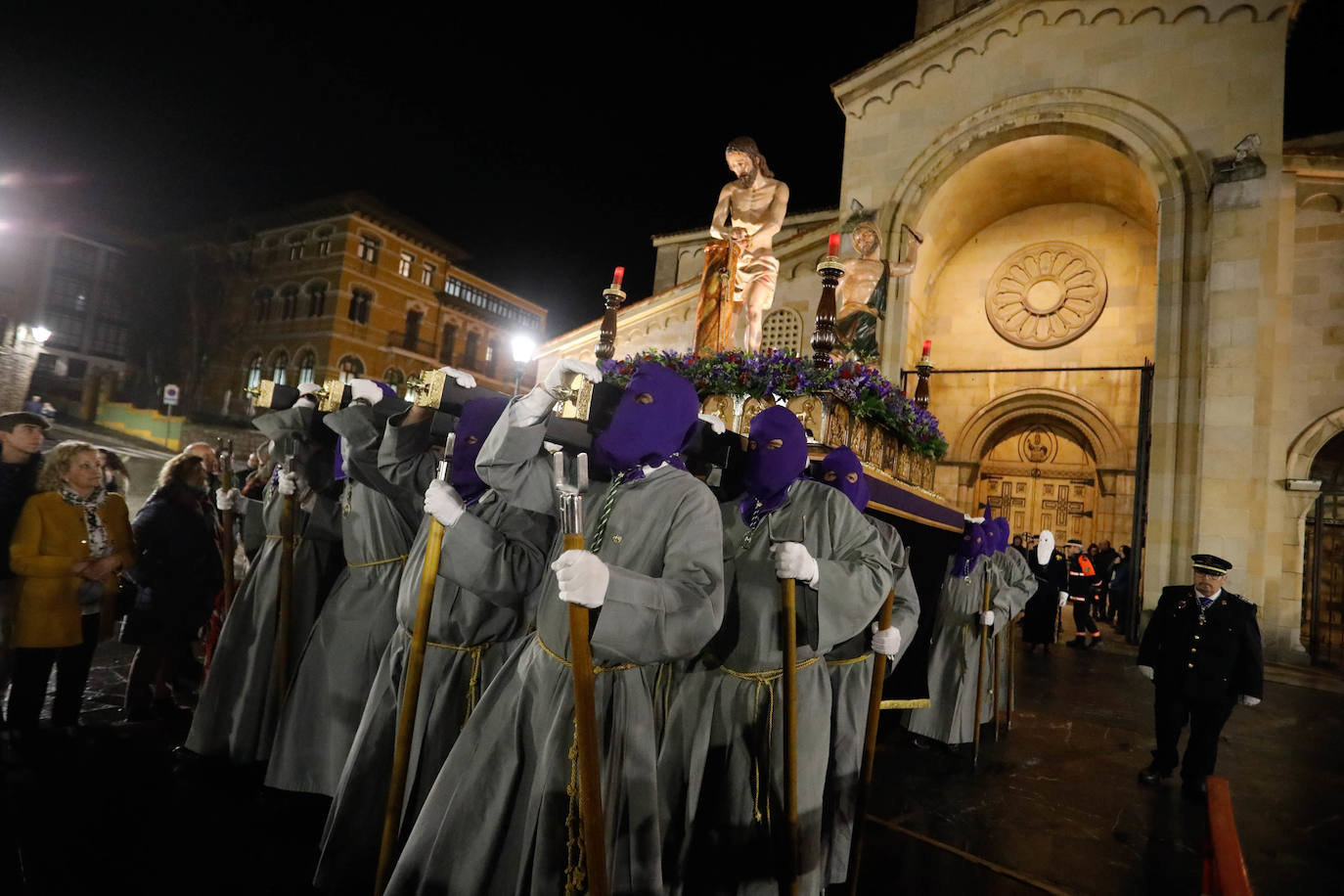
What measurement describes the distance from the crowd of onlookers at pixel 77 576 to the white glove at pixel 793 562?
426 centimetres

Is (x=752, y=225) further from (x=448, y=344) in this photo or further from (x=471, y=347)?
(x=471, y=347)

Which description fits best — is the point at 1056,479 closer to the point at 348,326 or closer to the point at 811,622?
the point at 811,622

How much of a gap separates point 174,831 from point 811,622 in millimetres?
3205

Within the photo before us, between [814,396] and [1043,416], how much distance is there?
429 inches

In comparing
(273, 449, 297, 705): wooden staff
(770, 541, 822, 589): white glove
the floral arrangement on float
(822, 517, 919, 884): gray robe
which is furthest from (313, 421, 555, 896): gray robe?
the floral arrangement on float

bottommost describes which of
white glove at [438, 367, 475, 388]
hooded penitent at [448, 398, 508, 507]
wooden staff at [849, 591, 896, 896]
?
wooden staff at [849, 591, 896, 896]

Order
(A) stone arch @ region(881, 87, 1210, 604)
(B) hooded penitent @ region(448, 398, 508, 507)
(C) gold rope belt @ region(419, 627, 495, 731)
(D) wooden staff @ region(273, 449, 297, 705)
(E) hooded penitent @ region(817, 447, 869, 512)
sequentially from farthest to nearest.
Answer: (A) stone arch @ region(881, 87, 1210, 604) < (D) wooden staff @ region(273, 449, 297, 705) < (E) hooded penitent @ region(817, 447, 869, 512) < (B) hooded penitent @ region(448, 398, 508, 507) < (C) gold rope belt @ region(419, 627, 495, 731)

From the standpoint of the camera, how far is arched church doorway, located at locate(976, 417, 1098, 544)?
14000 millimetres

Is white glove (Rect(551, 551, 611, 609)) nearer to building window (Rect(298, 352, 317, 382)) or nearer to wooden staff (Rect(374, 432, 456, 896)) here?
wooden staff (Rect(374, 432, 456, 896))

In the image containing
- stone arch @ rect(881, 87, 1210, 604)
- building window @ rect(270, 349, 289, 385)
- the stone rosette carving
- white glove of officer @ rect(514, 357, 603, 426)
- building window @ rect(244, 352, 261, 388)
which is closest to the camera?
white glove of officer @ rect(514, 357, 603, 426)

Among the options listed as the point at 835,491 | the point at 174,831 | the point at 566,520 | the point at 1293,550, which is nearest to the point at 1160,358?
the point at 1293,550

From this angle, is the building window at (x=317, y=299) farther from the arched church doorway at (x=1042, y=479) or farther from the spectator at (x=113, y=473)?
the spectator at (x=113, y=473)

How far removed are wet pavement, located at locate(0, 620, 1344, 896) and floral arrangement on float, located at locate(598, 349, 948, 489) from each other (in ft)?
8.68

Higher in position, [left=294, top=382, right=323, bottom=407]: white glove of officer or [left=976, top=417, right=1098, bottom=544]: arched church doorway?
[left=976, top=417, right=1098, bottom=544]: arched church doorway
